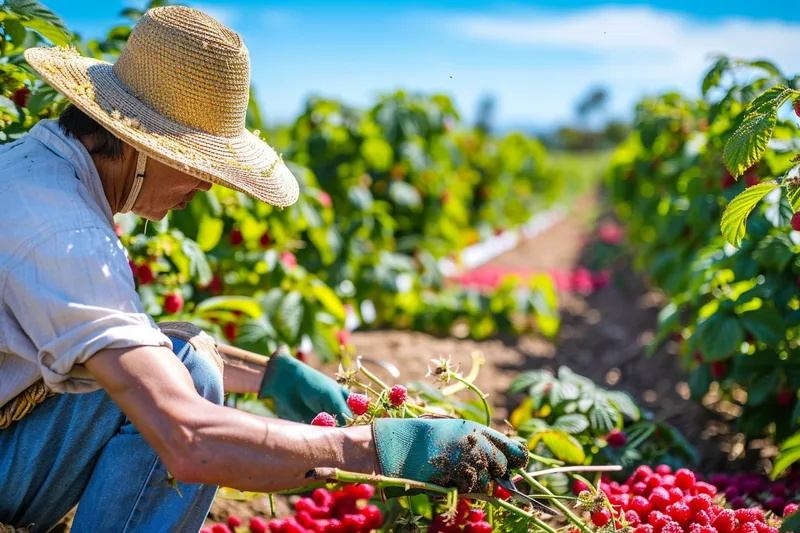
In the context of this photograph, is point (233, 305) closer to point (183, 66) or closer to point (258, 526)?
point (258, 526)

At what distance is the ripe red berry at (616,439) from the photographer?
2.26 m

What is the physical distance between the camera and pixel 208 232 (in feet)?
9.48

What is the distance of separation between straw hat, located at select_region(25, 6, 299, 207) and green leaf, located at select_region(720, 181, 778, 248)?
105 cm

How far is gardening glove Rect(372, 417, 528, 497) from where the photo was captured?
1.52m

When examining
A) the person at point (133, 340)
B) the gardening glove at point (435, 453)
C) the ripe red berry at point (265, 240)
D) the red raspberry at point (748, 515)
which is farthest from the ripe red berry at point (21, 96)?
the red raspberry at point (748, 515)

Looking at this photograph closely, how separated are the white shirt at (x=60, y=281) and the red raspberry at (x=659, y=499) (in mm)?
1226

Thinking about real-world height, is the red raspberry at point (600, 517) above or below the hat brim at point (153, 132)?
below

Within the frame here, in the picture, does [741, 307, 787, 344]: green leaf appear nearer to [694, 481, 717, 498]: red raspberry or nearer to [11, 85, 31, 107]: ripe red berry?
[694, 481, 717, 498]: red raspberry

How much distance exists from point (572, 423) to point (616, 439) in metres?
0.16

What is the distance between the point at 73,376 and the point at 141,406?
0.18 meters

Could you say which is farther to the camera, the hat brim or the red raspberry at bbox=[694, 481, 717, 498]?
the red raspberry at bbox=[694, 481, 717, 498]

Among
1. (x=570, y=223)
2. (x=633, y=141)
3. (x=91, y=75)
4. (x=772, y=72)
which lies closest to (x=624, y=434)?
(x=772, y=72)

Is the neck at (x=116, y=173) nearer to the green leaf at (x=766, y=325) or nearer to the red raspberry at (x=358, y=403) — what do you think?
the red raspberry at (x=358, y=403)

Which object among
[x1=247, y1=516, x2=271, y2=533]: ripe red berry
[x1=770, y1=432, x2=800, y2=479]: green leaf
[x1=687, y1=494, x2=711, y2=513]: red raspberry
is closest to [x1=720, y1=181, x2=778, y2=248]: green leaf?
[x1=770, y1=432, x2=800, y2=479]: green leaf
